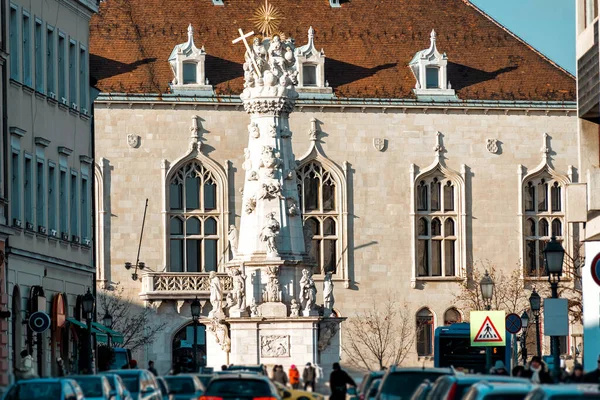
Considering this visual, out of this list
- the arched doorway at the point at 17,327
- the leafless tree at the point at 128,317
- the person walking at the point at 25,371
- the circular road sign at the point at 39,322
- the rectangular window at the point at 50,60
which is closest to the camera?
the person walking at the point at 25,371

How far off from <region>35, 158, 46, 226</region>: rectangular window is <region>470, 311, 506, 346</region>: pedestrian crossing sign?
59.9 feet

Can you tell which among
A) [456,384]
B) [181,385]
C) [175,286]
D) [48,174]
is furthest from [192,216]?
[456,384]

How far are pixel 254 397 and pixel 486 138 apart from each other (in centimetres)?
6445

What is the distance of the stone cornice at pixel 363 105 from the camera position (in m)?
94.0

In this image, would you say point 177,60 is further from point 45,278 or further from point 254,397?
point 254,397

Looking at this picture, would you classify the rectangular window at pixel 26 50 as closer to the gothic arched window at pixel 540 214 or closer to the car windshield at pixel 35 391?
the car windshield at pixel 35 391

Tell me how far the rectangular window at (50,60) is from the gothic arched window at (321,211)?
36.6m

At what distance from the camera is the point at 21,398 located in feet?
104

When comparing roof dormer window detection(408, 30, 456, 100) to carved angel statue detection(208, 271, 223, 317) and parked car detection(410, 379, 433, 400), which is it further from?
parked car detection(410, 379, 433, 400)

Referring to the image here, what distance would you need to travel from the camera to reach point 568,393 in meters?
22.5

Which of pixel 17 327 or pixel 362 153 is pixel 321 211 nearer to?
pixel 362 153

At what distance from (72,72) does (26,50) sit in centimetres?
631

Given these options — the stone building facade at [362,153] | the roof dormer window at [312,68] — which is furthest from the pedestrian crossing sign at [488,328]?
the roof dormer window at [312,68]

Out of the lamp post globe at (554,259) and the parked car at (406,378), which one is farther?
the lamp post globe at (554,259)
